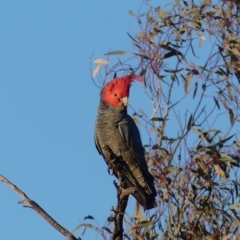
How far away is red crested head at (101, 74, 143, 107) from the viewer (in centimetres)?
441

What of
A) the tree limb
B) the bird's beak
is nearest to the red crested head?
the bird's beak

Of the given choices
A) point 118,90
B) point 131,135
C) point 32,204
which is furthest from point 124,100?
point 32,204

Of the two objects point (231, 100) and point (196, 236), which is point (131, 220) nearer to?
point (196, 236)

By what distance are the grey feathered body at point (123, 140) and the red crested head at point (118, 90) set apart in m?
0.04

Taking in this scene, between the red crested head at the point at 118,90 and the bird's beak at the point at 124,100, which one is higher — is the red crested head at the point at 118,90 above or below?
above

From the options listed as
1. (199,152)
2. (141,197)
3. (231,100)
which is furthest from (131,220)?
(231,100)

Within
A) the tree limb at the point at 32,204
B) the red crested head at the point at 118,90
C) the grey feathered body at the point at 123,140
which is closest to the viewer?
the tree limb at the point at 32,204

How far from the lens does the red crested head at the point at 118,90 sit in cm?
441

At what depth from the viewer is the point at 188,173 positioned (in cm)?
408

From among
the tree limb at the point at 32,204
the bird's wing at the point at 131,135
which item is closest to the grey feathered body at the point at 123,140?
the bird's wing at the point at 131,135

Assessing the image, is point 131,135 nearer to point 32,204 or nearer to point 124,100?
point 124,100

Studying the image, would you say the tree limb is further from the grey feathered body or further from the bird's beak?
the bird's beak

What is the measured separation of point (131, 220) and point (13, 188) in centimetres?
97

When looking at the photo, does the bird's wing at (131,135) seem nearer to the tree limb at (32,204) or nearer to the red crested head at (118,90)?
the red crested head at (118,90)
